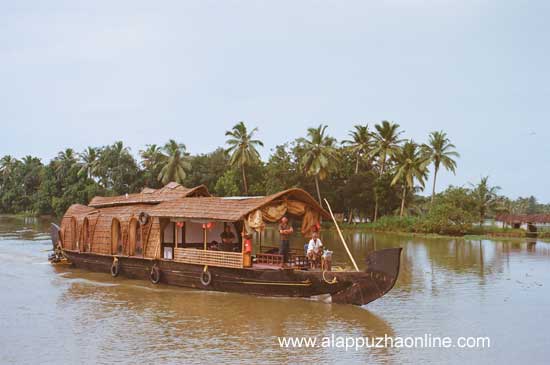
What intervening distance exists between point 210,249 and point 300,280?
11.8 feet

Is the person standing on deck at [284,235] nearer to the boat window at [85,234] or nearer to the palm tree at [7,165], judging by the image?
the boat window at [85,234]

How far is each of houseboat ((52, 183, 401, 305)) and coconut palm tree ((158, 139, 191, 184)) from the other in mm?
24304

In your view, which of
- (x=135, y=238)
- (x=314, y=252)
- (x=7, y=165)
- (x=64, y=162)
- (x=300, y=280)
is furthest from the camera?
(x=7, y=165)

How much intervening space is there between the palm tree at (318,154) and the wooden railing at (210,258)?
24.2m

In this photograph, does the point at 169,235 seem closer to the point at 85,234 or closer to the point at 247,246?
the point at 85,234

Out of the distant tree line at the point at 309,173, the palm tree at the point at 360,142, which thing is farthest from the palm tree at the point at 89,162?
the palm tree at the point at 360,142

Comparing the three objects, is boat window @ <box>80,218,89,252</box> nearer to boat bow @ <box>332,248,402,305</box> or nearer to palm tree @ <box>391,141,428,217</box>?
boat bow @ <box>332,248,402,305</box>

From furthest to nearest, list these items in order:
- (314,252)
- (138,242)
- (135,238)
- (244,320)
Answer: (138,242) < (135,238) < (314,252) < (244,320)

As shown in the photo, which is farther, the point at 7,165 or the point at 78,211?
the point at 7,165

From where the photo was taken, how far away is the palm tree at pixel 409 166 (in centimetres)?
3647

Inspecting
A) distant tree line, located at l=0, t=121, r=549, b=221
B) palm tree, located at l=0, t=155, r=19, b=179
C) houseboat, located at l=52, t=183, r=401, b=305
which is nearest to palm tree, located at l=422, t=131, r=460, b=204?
distant tree line, located at l=0, t=121, r=549, b=221

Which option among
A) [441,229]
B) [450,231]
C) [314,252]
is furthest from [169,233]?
[450,231]

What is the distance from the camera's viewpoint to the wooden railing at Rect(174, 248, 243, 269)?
40.5ft

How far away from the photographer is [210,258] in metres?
12.9
